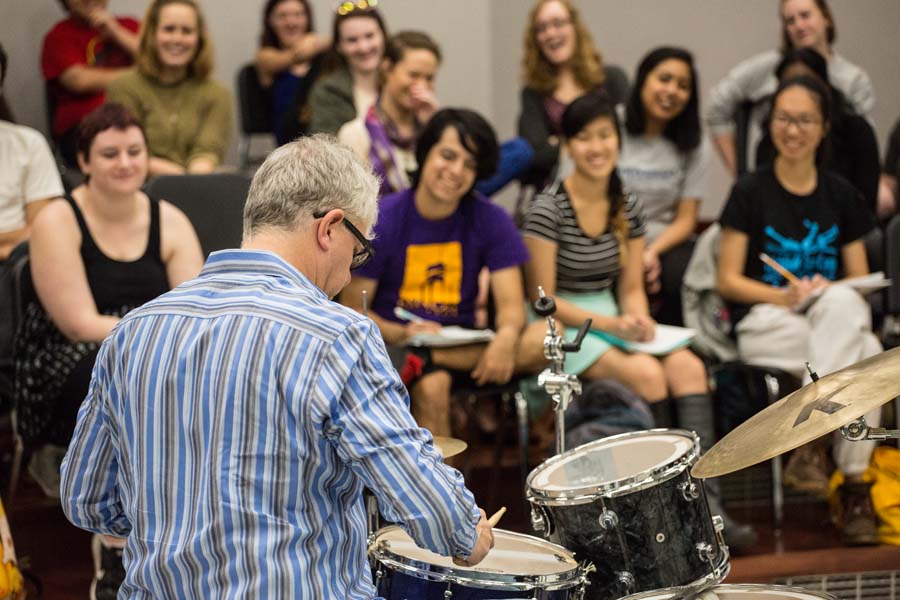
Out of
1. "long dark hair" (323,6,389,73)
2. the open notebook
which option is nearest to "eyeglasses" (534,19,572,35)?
"long dark hair" (323,6,389,73)

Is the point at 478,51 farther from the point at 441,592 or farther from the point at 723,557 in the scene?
the point at 441,592

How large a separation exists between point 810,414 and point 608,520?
1.77 feet

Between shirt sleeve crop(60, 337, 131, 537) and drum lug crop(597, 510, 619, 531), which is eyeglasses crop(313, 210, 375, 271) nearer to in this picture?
shirt sleeve crop(60, 337, 131, 537)

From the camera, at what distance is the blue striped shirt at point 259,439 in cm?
160

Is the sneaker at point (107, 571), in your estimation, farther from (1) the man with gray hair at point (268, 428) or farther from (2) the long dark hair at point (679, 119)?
(2) the long dark hair at point (679, 119)

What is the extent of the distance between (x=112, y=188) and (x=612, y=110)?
4.95 feet

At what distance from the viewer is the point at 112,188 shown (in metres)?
3.23

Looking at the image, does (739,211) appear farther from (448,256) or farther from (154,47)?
(154,47)

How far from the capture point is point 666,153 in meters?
4.30

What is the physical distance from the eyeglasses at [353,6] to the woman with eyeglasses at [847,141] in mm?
1523

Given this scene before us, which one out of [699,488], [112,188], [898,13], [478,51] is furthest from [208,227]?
[898,13]

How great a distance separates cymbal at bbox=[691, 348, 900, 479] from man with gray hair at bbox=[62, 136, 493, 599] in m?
0.42

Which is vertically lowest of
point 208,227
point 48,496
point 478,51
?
point 48,496

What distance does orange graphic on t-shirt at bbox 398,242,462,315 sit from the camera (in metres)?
3.59
